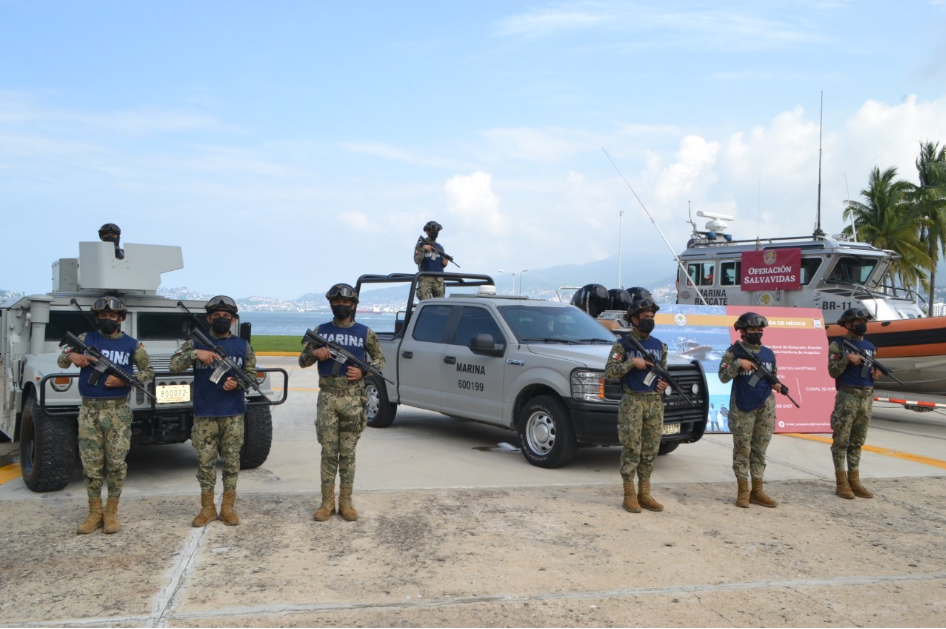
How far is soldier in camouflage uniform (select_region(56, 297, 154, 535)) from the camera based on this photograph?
5.46 metres

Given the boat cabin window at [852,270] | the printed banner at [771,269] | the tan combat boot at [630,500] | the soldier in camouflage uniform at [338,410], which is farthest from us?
the printed banner at [771,269]

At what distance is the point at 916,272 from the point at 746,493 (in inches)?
1466

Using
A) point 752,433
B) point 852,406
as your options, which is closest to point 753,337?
point 752,433

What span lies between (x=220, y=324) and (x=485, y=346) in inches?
125

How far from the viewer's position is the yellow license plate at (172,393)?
6.60 metres

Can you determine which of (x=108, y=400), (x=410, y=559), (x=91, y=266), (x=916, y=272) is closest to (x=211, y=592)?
(x=410, y=559)

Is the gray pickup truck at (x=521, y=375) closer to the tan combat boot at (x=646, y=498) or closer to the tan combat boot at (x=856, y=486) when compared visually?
the tan combat boot at (x=646, y=498)

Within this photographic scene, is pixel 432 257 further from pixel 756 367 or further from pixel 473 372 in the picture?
pixel 756 367

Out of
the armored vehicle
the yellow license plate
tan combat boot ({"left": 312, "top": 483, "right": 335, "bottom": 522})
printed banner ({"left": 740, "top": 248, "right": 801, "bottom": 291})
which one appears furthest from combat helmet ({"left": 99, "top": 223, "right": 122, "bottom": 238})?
printed banner ({"left": 740, "top": 248, "right": 801, "bottom": 291})

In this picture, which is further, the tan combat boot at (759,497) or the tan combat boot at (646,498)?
the tan combat boot at (759,497)

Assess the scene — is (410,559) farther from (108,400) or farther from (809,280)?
(809,280)

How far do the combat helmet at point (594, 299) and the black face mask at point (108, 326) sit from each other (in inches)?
354

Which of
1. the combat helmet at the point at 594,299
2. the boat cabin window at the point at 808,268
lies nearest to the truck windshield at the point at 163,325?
the combat helmet at the point at 594,299

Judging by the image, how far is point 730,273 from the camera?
580 inches
